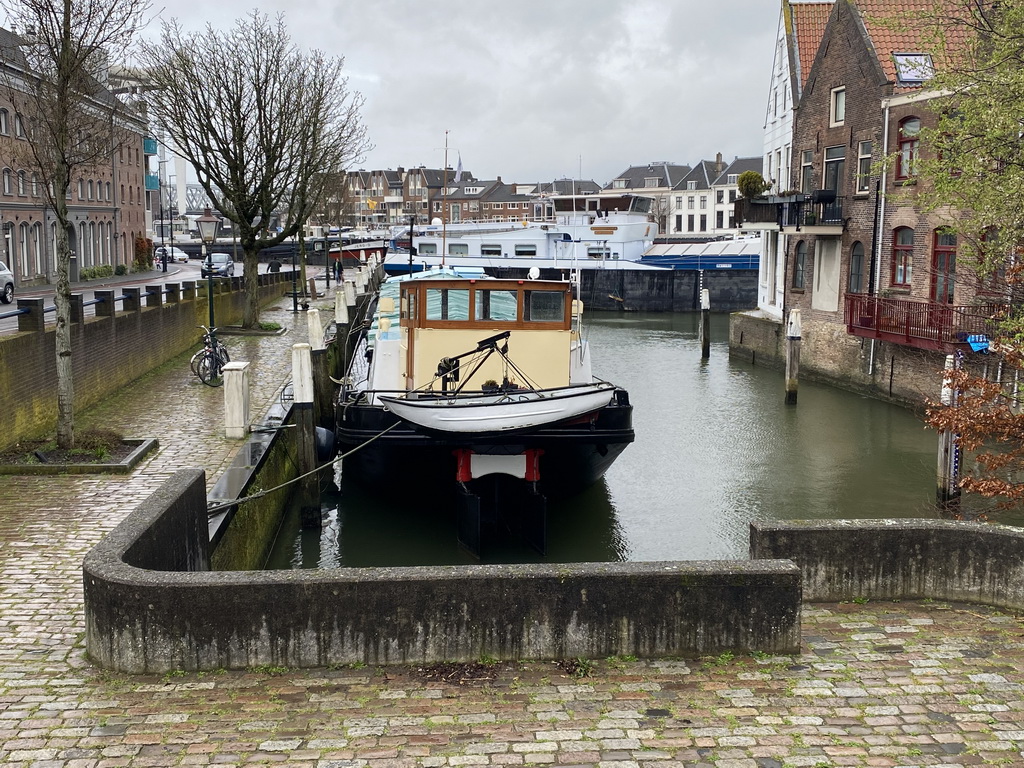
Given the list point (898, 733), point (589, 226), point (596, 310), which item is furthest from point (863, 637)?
point (589, 226)

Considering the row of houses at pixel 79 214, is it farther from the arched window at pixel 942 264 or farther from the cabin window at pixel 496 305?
the arched window at pixel 942 264

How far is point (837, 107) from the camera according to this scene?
3034 centimetres

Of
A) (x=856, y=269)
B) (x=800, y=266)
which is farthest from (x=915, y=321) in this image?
(x=800, y=266)

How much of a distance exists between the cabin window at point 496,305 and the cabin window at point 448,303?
20cm

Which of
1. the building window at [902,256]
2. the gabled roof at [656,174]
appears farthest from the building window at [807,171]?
the gabled roof at [656,174]

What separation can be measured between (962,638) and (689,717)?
2.61 meters

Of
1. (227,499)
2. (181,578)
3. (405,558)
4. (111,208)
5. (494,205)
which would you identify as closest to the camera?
(181,578)

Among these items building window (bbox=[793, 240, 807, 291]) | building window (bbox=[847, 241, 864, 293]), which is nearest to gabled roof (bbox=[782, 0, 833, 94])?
building window (bbox=[793, 240, 807, 291])

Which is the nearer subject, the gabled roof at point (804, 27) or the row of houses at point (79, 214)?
the gabled roof at point (804, 27)

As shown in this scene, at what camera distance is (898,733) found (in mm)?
6160

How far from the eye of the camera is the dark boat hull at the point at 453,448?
1391 cm

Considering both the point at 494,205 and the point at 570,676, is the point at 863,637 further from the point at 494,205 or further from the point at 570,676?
the point at 494,205

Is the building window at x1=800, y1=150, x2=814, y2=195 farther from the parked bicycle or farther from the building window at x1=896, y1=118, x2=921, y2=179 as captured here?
the parked bicycle

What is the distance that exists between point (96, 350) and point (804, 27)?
1126 inches
